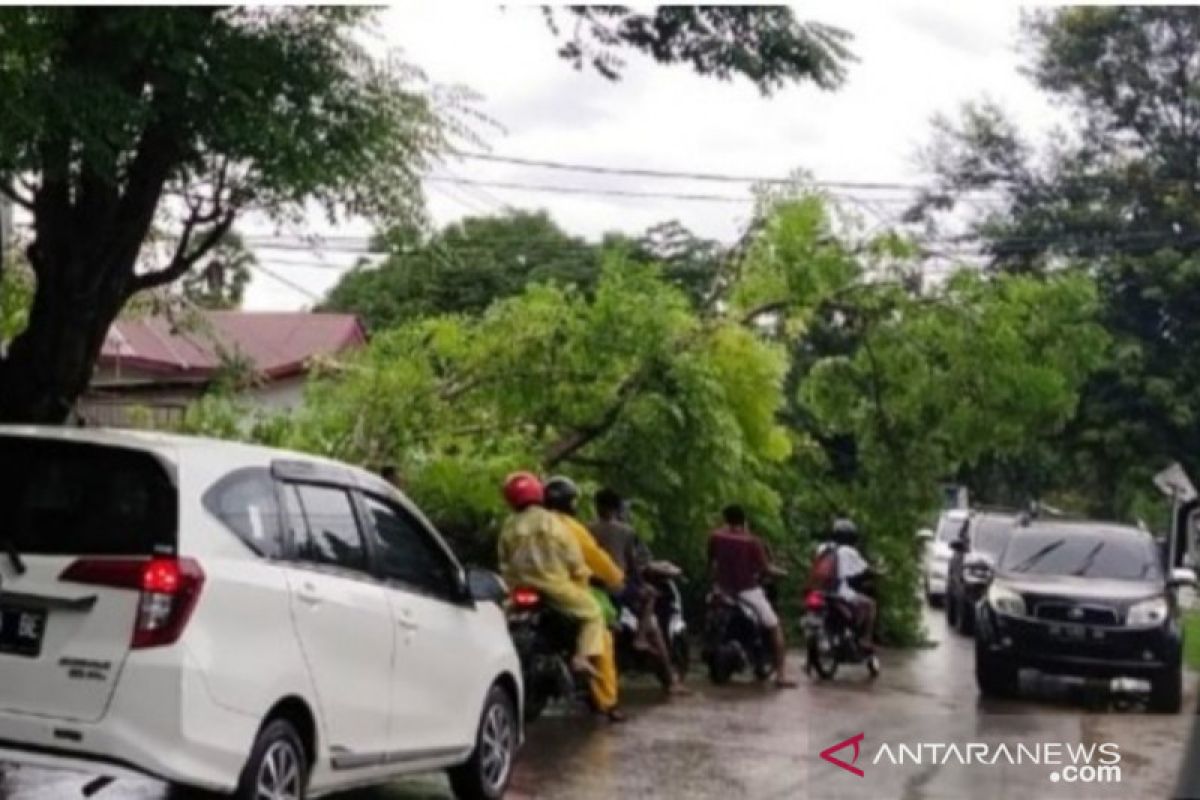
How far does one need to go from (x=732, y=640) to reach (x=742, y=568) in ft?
2.23

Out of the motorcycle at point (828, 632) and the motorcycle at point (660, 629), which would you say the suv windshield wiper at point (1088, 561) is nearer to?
the motorcycle at point (828, 632)

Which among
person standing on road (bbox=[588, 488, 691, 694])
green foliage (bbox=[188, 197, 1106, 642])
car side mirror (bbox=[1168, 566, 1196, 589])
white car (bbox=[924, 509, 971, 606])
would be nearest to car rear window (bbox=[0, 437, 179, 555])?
person standing on road (bbox=[588, 488, 691, 694])

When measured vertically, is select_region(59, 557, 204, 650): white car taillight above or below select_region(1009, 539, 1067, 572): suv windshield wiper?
above

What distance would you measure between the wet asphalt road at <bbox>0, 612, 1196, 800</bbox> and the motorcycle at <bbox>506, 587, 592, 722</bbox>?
10.6 inches

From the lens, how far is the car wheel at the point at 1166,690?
1487 centimetres

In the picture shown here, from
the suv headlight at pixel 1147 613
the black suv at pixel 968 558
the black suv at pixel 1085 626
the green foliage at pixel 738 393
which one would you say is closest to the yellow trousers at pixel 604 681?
the green foliage at pixel 738 393

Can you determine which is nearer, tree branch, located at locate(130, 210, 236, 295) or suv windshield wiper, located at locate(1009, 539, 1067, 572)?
tree branch, located at locate(130, 210, 236, 295)

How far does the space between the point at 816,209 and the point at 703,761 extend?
31.5 feet

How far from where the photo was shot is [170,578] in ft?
21.3

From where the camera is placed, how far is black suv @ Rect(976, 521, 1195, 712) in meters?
14.8

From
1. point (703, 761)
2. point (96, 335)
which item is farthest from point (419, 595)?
point (96, 335)

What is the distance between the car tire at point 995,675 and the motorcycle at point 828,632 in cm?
156

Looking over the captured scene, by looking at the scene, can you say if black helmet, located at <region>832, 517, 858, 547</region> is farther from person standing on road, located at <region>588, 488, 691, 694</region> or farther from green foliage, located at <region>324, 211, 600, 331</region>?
green foliage, located at <region>324, 211, 600, 331</region>

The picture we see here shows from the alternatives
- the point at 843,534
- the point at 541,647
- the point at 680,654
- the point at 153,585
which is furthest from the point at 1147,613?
the point at 153,585
